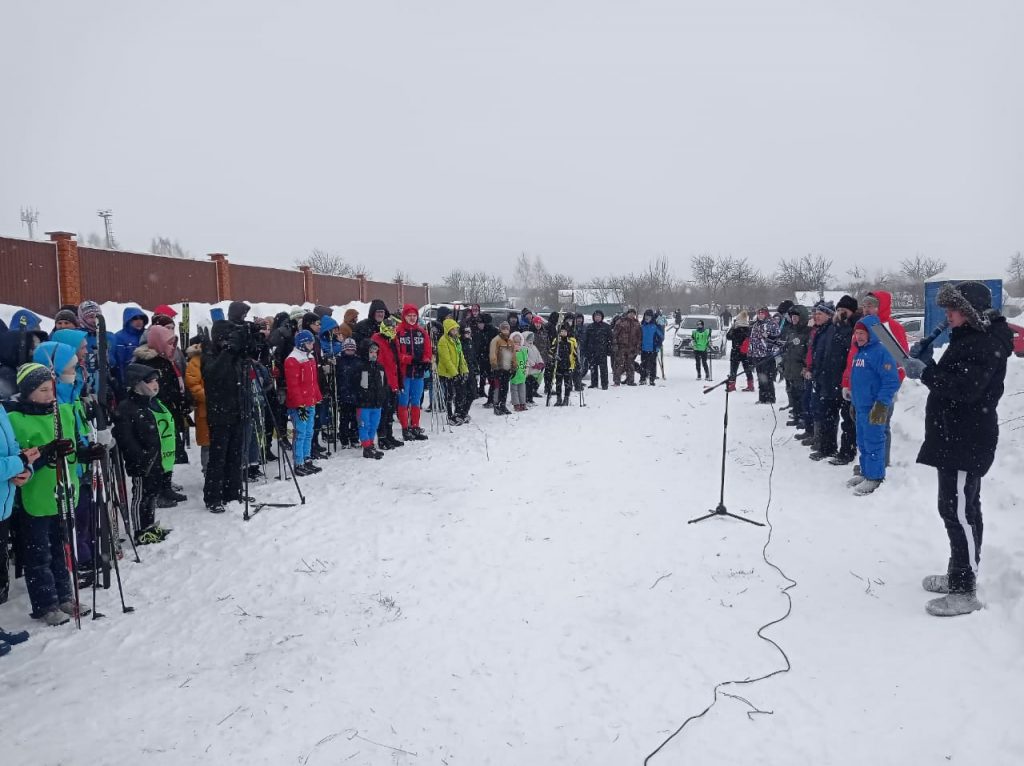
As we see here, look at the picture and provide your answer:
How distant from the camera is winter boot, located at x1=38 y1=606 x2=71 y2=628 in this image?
4.16 metres

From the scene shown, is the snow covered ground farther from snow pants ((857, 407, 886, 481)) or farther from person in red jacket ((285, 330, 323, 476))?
person in red jacket ((285, 330, 323, 476))

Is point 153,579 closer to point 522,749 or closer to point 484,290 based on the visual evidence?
point 522,749

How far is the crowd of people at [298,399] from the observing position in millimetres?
3971

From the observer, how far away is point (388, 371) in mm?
9062

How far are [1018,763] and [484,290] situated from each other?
68.7 m

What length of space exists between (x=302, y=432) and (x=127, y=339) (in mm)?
2192

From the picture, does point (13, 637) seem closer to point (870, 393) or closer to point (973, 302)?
point (973, 302)

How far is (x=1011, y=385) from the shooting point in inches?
314

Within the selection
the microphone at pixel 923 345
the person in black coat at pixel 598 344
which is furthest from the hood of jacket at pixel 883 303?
the person in black coat at pixel 598 344

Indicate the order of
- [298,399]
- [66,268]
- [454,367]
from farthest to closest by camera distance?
[66,268]
[454,367]
[298,399]

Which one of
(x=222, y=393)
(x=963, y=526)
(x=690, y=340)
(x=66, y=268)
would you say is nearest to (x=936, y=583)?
(x=963, y=526)

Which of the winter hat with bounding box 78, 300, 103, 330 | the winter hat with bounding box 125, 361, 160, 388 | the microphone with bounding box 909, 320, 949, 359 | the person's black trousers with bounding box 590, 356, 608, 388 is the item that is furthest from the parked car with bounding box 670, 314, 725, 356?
the winter hat with bounding box 125, 361, 160, 388

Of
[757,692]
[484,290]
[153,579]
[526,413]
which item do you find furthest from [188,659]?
[484,290]

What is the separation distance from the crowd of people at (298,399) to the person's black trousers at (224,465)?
21 mm
